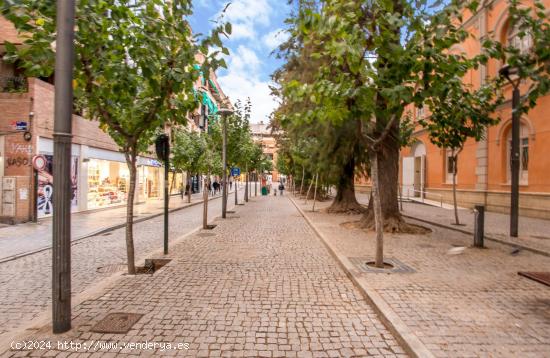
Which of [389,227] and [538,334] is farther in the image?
[389,227]

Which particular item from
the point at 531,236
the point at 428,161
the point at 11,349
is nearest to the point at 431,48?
the point at 11,349

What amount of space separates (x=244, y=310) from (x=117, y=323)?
5.03 feet

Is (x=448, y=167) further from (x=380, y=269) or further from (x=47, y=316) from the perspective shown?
(x=47, y=316)

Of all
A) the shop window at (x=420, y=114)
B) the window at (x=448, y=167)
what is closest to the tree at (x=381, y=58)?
the window at (x=448, y=167)

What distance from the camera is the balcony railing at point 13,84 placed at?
46.0 feet

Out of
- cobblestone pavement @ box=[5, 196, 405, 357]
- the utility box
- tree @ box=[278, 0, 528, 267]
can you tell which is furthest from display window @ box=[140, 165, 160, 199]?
tree @ box=[278, 0, 528, 267]

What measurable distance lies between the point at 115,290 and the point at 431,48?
254 inches

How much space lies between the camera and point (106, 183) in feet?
67.1

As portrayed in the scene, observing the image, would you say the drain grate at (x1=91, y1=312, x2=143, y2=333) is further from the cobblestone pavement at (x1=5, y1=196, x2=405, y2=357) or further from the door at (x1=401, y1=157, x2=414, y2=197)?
the door at (x1=401, y1=157, x2=414, y2=197)

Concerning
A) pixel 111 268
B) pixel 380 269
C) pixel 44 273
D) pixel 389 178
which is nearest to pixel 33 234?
pixel 44 273

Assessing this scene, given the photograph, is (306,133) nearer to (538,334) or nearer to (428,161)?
(538,334)

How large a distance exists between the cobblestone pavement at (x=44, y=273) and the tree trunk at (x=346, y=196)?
354 inches

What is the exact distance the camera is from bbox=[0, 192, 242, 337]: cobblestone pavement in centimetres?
455

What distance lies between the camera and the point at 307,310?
451cm
